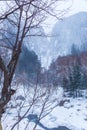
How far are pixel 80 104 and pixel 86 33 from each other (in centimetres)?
4547

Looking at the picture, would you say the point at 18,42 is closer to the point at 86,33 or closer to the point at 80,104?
the point at 80,104

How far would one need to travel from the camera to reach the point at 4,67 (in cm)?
352

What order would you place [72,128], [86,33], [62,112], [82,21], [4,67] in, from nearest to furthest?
[4,67], [72,128], [62,112], [86,33], [82,21]

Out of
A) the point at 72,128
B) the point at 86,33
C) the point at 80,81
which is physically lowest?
the point at 72,128

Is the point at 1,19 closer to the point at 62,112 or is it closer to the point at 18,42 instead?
the point at 18,42

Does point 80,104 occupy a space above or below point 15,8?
below

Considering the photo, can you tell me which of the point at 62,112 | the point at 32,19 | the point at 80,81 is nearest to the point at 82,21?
the point at 80,81

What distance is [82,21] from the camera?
8806 centimetres

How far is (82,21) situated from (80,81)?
51329 millimetres

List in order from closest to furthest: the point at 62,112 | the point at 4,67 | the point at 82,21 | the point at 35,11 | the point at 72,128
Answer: the point at 4,67
the point at 35,11
the point at 72,128
the point at 62,112
the point at 82,21

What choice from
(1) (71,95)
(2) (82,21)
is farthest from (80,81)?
(2) (82,21)

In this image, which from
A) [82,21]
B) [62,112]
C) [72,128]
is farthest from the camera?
[82,21]

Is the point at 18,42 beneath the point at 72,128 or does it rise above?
above

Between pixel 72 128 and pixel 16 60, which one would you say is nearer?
pixel 16 60
